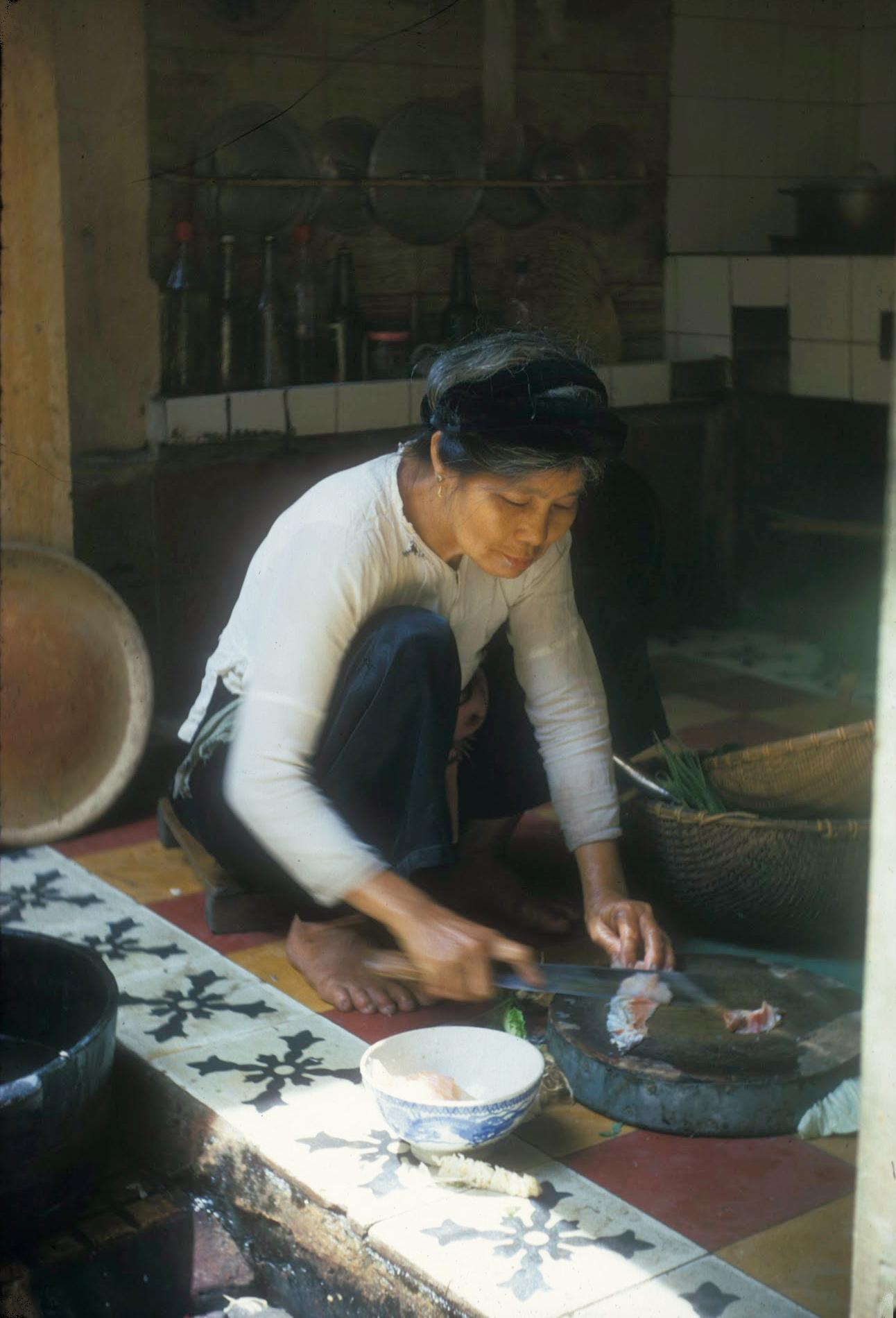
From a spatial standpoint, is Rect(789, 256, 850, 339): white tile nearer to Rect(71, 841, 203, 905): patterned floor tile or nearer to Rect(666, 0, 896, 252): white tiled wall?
Rect(666, 0, 896, 252): white tiled wall

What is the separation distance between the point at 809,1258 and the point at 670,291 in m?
3.78

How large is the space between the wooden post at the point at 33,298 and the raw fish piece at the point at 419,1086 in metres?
1.85

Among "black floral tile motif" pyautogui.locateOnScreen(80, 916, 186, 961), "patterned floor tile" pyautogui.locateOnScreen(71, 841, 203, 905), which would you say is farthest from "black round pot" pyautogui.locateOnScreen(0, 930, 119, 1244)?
"patterned floor tile" pyautogui.locateOnScreen(71, 841, 203, 905)

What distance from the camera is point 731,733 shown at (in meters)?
3.86

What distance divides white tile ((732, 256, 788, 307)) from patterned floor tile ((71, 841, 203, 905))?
281 centimetres

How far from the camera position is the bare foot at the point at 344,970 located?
2.38 meters

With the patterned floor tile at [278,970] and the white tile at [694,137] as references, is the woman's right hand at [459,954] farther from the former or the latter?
the white tile at [694,137]

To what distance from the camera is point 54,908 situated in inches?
110

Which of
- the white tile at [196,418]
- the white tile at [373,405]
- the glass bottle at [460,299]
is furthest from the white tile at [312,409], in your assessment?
the glass bottle at [460,299]

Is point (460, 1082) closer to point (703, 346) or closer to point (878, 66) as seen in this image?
point (703, 346)

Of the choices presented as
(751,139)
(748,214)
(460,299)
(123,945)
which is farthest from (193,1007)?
(751,139)

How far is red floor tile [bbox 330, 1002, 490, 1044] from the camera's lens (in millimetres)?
2305

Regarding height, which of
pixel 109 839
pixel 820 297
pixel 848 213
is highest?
pixel 848 213

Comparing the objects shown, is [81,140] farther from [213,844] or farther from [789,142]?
[789,142]
